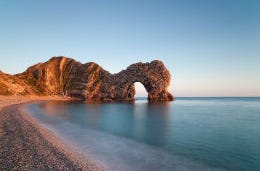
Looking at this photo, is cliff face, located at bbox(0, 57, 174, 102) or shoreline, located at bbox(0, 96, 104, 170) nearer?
shoreline, located at bbox(0, 96, 104, 170)

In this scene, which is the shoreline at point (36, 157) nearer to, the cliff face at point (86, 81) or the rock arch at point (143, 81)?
the cliff face at point (86, 81)

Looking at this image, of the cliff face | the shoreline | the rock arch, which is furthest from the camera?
the cliff face

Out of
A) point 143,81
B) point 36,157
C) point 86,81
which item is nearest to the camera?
point 36,157

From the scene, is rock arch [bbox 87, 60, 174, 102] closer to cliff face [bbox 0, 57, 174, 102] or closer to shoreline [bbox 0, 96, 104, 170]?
cliff face [bbox 0, 57, 174, 102]

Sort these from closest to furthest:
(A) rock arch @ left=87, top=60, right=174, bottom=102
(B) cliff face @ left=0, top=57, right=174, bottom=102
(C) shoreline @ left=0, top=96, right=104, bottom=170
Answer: (C) shoreline @ left=0, top=96, right=104, bottom=170 → (A) rock arch @ left=87, top=60, right=174, bottom=102 → (B) cliff face @ left=0, top=57, right=174, bottom=102

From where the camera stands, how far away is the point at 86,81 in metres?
150

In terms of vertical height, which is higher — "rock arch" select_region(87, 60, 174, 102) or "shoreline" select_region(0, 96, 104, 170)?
"rock arch" select_region(87, 60, 174, 102)

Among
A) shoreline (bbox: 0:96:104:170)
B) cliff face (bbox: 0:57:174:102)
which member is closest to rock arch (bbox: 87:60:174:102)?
cliff face (bbox: 0:57:174:102)

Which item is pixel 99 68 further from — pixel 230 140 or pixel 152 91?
pixel 230 140

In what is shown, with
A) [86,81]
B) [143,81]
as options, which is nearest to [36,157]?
[143,81]

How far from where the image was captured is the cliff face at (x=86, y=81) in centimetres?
11975

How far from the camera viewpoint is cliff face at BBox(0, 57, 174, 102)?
120 metres

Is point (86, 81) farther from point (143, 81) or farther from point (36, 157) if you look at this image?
point (36, 157)

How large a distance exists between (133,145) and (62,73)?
536ft
